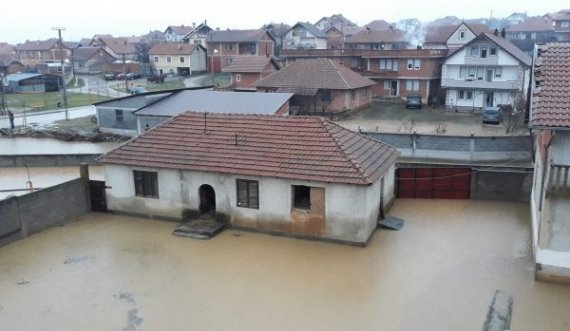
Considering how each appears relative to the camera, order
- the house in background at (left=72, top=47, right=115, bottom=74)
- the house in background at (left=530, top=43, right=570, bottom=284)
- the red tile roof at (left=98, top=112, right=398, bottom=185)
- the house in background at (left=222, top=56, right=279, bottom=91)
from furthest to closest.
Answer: the house in background at (left=72, top=47, right=115, bottom=74) < the house in background at (left=222, top=56, right=279, bottom=91) < the red tile roof at (left=98, top=112, right=398, bottom=185) < the house in background at (left=530, top=43, right=570, bottom=284)

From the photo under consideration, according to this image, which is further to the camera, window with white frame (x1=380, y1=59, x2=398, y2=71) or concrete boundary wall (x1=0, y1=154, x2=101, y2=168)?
window with white frame (x1=380, y1=59, x2=398, y2=71)

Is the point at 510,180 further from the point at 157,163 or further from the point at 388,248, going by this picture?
the point at 157,163

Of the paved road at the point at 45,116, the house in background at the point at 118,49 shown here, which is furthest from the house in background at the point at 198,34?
the paved road at the point at 45,116

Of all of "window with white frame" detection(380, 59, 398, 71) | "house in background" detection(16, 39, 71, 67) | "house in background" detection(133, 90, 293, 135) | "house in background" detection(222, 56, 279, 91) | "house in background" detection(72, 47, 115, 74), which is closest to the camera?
"house in background" detection(133, 90, 293, 135)

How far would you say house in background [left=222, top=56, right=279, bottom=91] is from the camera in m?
48.1

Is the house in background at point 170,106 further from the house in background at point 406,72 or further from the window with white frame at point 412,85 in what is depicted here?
the window with white frame at point 412,85

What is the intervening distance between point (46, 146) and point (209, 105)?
1112 centimetres

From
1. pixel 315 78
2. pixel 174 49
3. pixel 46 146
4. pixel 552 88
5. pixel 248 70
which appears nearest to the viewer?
pixel 552 88

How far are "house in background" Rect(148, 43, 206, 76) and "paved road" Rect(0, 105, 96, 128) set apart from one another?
2384cm

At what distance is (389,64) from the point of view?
152ft

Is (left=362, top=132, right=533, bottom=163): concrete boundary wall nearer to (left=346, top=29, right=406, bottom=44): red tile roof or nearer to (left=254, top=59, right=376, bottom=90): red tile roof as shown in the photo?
(left=254, top=59, right=376, bottom=90): red tile roof

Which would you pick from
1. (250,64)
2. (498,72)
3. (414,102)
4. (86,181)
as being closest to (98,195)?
(86,181)

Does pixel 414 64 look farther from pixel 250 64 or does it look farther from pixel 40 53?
pixel 40 53

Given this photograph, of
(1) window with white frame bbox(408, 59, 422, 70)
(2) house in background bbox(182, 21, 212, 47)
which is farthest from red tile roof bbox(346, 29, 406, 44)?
(2) house in background bbox(182, 21, 212, 47)
